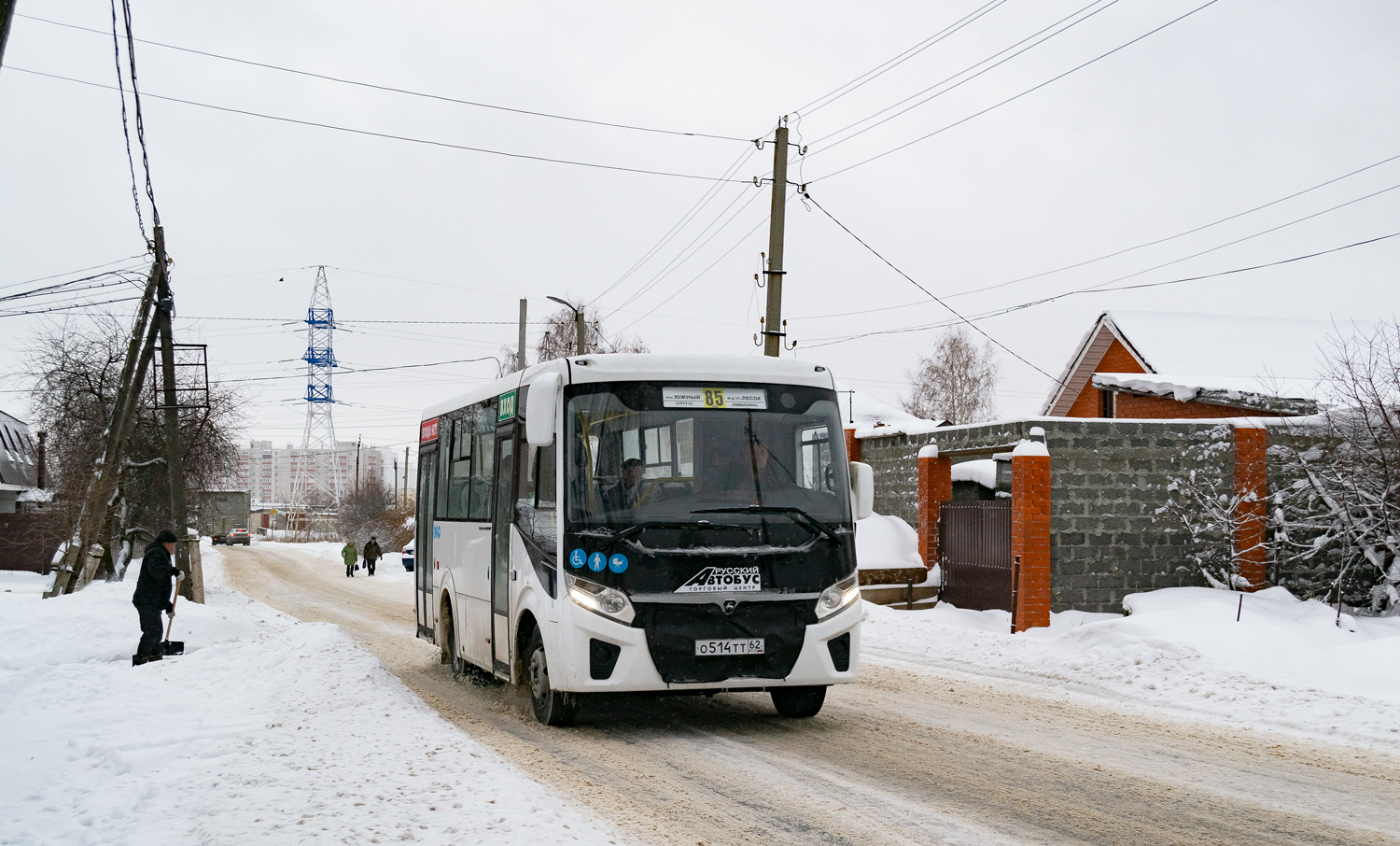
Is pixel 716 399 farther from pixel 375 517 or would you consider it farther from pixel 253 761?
pixel 375 517

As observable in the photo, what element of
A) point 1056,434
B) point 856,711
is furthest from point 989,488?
point 856,711

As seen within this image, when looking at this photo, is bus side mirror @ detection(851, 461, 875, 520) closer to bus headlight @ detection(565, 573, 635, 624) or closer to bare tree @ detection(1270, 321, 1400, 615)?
bus headlight @ detection(565, 573, 635, 624)

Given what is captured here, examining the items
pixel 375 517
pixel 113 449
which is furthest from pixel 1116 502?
pixel 375 517

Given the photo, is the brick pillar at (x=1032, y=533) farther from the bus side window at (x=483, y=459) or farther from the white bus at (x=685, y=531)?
the bus side window at (x=483, y=459)

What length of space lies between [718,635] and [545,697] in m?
1.68

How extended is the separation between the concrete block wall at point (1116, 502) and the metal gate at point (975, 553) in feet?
2.44

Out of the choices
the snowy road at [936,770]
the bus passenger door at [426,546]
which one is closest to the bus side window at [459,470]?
the bus passenger door at [426,546]

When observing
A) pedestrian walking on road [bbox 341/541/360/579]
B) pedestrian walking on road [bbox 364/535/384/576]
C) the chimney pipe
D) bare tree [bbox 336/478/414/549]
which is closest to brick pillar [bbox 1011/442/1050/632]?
pedestrian walking on road [bbox 341/541/360/579]

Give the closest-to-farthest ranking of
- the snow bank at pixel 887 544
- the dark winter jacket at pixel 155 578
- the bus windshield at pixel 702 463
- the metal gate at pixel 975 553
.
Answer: the bus windshield at pixel 702 463 → the dark winter jacket at pixel 155 578 → the metal gate at pixel 975 553 → the snow bank at pixel 887 544

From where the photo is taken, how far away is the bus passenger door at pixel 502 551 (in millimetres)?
10102

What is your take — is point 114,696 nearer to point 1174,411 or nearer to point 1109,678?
point 1109,678

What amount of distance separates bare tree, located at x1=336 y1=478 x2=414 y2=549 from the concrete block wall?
6022cm

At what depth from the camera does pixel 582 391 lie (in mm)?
8969

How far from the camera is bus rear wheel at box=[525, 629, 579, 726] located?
357 inches
